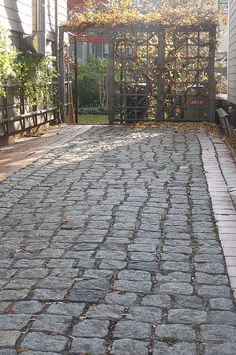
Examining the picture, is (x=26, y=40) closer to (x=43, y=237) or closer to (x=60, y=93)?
(x=60, y=93)

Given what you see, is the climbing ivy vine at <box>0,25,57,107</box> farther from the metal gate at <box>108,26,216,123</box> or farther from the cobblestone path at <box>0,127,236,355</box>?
the cobblestone path at <box>0,127,236,355</box>

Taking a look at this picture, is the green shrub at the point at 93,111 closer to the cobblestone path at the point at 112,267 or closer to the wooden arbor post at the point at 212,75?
the wooden arbor post at the point at 212,75

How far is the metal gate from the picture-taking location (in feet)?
47.4

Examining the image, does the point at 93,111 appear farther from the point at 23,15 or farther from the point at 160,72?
the point at 23,15

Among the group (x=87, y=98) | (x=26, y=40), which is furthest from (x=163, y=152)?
(x=87, y=98)

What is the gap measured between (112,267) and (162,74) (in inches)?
441

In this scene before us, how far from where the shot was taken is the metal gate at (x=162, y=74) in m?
14.5

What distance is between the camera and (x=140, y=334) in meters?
2.85

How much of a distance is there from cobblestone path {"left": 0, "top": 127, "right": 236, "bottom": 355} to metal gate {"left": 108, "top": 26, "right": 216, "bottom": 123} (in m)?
7.59

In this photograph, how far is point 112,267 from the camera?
3869mm

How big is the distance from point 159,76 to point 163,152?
5.59 metres

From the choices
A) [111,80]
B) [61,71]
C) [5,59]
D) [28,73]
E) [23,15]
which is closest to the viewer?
[5,59]

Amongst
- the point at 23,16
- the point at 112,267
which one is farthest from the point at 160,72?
the point at 112,267

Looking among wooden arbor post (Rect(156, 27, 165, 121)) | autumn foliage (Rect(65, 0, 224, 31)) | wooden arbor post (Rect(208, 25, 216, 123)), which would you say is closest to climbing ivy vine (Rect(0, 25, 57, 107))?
autumn foliage (Rect(65, 0, 224, 31))
